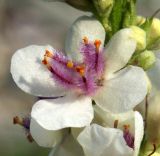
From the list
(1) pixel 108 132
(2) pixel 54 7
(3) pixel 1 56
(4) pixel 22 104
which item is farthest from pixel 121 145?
(2) pixel 54 7

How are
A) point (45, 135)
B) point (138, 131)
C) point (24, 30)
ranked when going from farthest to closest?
1. point (24, 30)
2. point (45, 135)
3. point (138, 131)

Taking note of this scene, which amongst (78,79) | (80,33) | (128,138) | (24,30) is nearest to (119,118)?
(128,138)

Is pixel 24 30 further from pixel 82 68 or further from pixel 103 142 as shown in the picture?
pixel 103 142

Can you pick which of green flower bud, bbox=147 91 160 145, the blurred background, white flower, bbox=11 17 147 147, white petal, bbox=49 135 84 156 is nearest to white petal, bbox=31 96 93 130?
white flower, bbox=11 17 147 147

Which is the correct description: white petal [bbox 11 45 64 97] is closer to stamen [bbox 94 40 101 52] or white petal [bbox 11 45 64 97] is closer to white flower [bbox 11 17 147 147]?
white flower [bbox 11 17 147 147]

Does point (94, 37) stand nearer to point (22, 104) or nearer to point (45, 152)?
point (45, 152)

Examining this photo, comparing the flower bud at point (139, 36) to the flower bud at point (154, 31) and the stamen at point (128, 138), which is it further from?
the stamen at point (128, 138)

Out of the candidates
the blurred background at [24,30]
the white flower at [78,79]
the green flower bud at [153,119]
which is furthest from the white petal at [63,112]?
the blurred background at [24,30]

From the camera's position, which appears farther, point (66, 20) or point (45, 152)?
point (66, 20)
